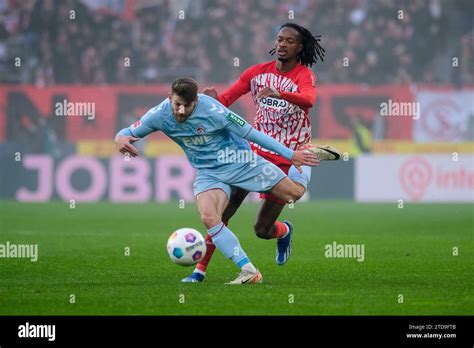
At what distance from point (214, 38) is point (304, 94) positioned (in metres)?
18.9

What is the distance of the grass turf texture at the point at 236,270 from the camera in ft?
27.2

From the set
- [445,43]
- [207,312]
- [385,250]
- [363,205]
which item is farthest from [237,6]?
[207,312]

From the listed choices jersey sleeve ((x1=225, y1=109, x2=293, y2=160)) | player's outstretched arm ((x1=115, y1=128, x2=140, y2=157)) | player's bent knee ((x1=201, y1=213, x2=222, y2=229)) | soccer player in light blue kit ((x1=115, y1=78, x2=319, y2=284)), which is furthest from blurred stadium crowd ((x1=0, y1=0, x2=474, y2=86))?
player's bent knee ((x1=201, y1=213, x2=222, y2=229))

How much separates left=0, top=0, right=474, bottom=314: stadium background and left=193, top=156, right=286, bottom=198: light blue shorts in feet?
18.0

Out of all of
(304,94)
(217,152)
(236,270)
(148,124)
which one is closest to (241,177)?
(217,152)

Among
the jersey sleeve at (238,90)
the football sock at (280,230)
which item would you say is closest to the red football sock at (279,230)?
the football sock at (280,230)

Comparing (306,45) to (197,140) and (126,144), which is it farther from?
(126,144)

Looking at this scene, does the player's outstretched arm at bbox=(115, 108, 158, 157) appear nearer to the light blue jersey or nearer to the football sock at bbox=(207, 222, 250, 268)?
the light blue jersey

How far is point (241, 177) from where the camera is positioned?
9.89 metres

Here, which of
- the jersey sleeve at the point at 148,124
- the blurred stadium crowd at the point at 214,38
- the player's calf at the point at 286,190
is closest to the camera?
the jersey sleeve at the point at 148,124

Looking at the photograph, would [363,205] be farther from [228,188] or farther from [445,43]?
[228,188]

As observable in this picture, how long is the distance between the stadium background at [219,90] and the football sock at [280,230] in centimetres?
413

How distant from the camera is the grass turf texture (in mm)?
8289

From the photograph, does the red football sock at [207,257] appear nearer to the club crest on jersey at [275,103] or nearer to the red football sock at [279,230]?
the red football sock at [279,230]
